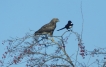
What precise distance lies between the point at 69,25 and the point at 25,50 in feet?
7.51

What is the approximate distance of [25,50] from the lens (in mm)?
8812

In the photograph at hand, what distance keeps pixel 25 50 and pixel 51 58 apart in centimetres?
79

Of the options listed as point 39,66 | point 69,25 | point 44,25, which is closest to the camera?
point 39,66

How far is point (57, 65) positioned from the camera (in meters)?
9.12

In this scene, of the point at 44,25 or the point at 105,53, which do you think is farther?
the point at 44,25

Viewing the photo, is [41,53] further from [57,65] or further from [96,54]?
[96,54]

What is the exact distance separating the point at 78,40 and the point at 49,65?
1095mm

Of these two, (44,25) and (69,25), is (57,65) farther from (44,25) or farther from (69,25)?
(44,25)

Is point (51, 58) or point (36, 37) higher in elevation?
point (36, 37)

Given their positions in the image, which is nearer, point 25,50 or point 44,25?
point 25,50

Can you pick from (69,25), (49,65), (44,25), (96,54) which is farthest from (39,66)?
(44,25)

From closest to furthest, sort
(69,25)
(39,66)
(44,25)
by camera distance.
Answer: (39,66), (69,25), (44,25)

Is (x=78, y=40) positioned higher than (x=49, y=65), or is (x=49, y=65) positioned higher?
(x=78, y=40)

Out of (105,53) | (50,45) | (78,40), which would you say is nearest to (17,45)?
(50,45)
